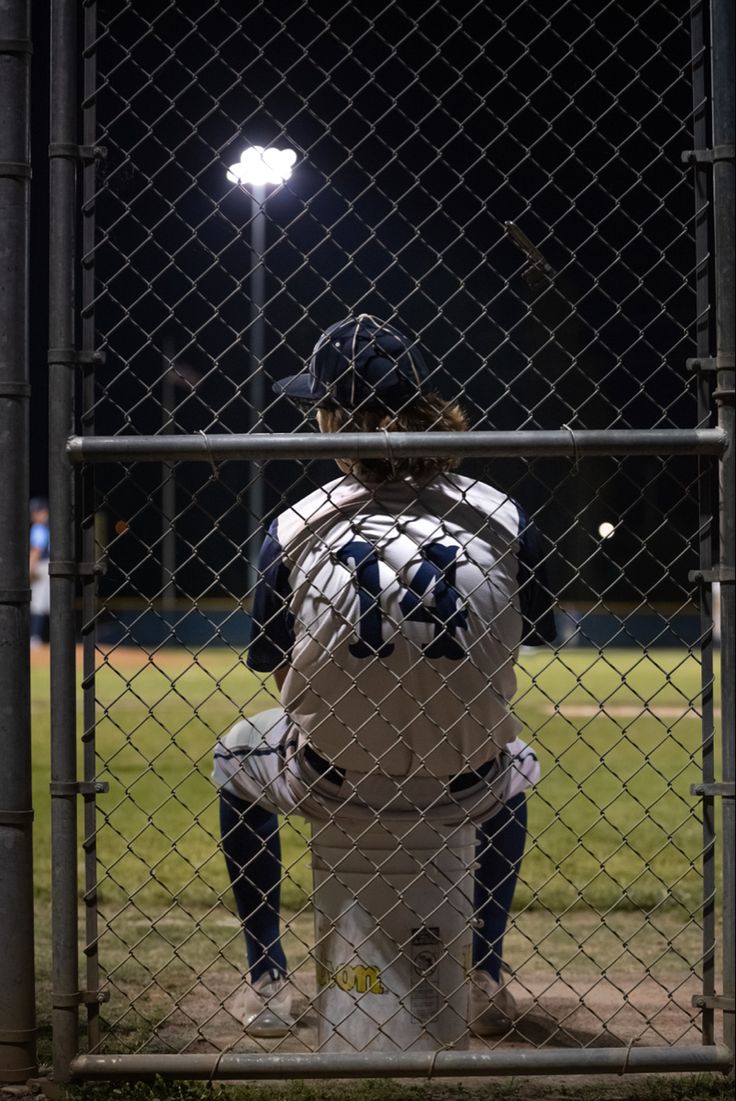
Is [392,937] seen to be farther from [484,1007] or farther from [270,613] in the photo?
[270,613]

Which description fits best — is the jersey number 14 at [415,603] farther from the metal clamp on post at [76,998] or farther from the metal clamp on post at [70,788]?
the metal clamp on post at [76,998]

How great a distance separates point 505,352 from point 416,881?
11.3 feet

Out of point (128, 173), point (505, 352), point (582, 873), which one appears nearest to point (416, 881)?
point (128, 173)

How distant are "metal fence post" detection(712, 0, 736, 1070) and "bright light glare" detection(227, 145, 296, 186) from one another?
933mm

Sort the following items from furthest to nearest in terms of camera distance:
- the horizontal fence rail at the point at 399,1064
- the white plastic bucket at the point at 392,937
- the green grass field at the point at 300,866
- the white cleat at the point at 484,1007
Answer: the white cleat at the point at 484,1007, the green grass field at the point at 300,866, the white plastic bucket at the point at 392,937, the horizontal fence rail at the point at 399,1064

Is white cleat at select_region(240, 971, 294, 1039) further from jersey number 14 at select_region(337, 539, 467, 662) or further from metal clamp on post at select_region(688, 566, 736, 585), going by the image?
metal clamp on post at select_region(688, 566, 736, 585)

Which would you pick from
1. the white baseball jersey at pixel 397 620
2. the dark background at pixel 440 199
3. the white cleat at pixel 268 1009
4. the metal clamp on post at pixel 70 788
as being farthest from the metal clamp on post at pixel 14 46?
the white cleat at pixel 268 1009

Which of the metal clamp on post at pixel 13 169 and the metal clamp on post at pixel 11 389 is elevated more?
the metal clamp on post at pixel 13 169

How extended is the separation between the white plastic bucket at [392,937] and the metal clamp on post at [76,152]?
5.10 ft

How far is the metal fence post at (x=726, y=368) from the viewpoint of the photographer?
2.61 m

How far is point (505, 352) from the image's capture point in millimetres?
5715

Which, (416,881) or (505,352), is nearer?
(416,881)

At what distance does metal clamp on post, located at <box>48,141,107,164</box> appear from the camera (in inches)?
102

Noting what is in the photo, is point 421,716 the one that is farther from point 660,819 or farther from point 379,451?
point 660,819
